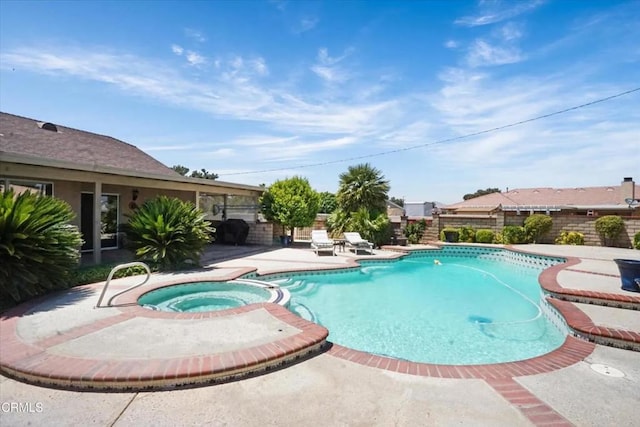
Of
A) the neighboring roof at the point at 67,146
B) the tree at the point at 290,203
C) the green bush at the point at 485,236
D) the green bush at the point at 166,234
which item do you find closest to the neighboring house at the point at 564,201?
the green bush at the point at 485,236

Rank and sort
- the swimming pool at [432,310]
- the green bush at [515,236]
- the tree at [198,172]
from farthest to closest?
the tree at [198,172] → the green bush at [515,236] → the swimming pool at [432,310]

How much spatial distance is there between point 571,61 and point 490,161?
30.4 ft

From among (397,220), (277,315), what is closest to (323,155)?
(397,220)

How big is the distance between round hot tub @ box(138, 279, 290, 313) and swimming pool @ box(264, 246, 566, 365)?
0.72m

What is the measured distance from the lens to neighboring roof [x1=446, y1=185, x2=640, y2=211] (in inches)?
974

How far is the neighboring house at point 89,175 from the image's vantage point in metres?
8.51

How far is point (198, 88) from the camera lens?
14789 mm

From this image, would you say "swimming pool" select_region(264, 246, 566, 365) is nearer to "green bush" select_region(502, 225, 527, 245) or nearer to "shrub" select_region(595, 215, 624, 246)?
"green bush" select_region(502, 225, 527, 245)

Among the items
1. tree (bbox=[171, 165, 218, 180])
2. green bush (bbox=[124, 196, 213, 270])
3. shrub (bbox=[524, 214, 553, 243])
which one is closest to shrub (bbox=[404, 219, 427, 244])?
shrub (bbox=[524, 214, 553, 243])

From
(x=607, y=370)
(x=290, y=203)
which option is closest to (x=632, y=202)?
(x=290, y=203)

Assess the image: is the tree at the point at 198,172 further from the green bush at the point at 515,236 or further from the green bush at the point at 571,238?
the green bush at the point at 571,238

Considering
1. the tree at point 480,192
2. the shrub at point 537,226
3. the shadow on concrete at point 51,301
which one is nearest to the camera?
the shadow on concrete at point 51,301

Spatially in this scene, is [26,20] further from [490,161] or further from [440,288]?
[490,161]

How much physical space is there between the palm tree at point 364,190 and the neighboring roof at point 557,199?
34.7 feet
